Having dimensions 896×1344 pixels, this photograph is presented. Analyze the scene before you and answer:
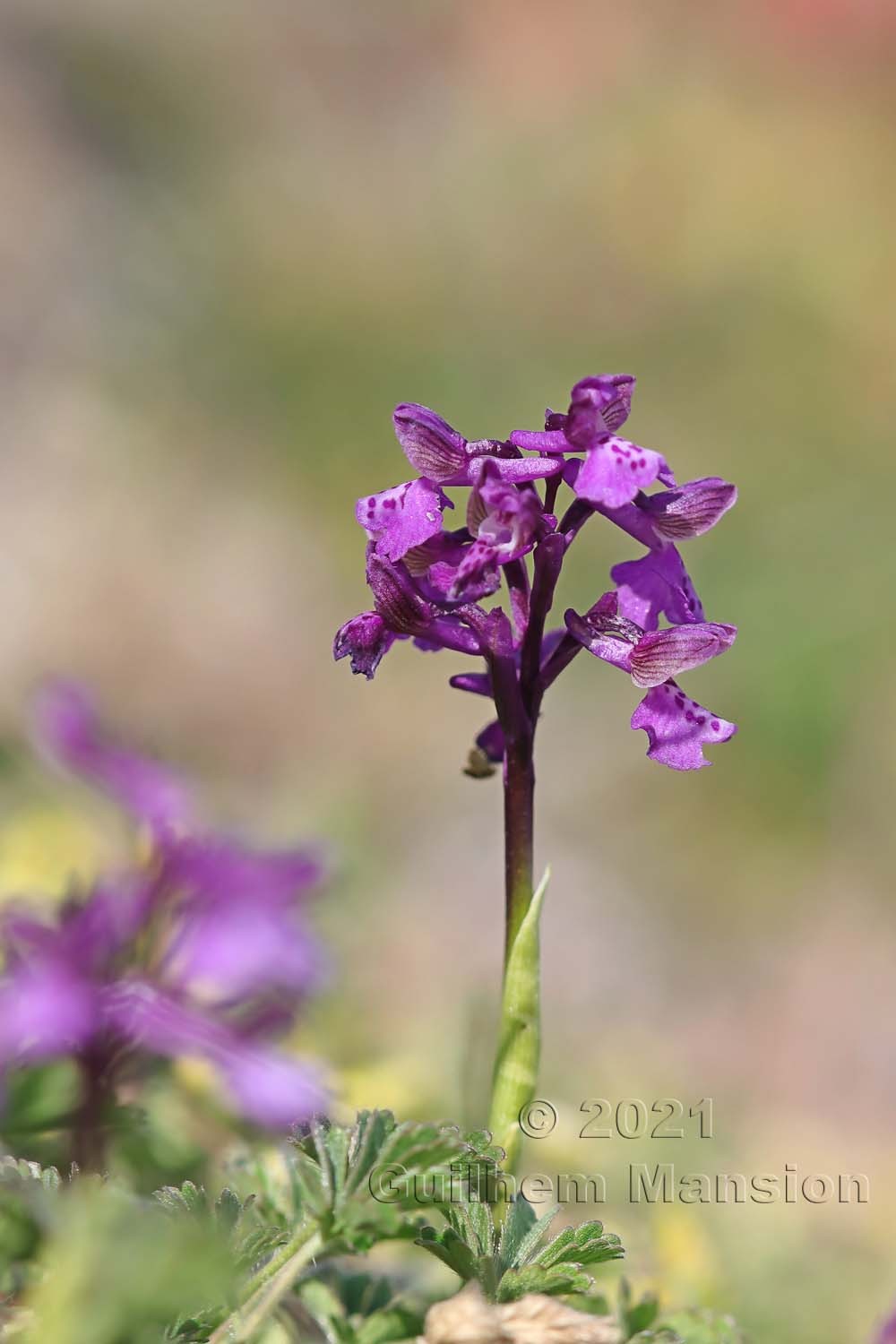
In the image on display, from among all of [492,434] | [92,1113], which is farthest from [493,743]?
[492,434]

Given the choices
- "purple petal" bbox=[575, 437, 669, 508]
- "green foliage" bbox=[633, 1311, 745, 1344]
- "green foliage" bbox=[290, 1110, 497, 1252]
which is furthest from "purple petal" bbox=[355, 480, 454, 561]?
"green foliage" bbox=[633, 1311, 745, 1344]

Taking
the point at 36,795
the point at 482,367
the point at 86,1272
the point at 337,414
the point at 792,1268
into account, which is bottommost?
the point at 86,1272

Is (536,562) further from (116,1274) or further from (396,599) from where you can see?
(116,1274)

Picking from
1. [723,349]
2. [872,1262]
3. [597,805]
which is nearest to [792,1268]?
[872,1262]

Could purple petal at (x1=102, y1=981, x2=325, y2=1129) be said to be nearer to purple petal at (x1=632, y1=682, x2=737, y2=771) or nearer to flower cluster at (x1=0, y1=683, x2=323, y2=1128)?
flower cluster at (x1=0, y1=683, x2=323, y2=1128)

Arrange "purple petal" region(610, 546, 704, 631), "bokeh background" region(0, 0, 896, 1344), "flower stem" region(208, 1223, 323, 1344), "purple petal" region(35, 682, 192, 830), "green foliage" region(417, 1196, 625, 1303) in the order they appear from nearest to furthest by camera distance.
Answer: "flower stem" region(208, 1223, 323, 1344) → "green foliage" region(417, 1196, 625, 1303) → "purple petal" region(610, 546, 704, 631) → "purple petal" region(35, 682, 192, 830) → "bokeh background" region(0, 0, 896, 1344)

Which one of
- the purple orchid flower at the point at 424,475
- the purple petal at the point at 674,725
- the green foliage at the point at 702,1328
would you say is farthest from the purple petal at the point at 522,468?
the green foliage at the point at 702,1328

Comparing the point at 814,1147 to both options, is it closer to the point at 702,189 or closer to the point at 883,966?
the point at 883,966
